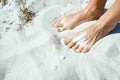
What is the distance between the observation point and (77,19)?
3.06 metres

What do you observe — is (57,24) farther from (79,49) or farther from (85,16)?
(79,49)

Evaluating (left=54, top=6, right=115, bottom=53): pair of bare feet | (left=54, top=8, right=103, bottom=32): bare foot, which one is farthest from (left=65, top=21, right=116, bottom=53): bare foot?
(left=54, top=8, right=103, bottom=32): bare foot

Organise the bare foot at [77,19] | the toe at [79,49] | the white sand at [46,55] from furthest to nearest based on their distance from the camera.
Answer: the bare foot at [77,19] → the toe at [79,49] → the white sand at [46,55]

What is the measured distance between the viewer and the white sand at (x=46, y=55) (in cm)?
247

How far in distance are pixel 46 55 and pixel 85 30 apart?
501 millimetres

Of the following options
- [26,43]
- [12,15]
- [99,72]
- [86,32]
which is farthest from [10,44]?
[99,72]

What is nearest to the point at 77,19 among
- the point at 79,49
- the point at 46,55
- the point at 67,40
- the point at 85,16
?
the point at 85,16

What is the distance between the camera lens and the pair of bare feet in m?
2.79

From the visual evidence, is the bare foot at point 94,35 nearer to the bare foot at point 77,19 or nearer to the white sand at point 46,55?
the white sand at point 46,55

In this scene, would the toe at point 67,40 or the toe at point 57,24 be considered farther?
the toe at point 57,24

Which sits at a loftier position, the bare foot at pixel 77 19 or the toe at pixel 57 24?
the bare foot at pixel 77 19

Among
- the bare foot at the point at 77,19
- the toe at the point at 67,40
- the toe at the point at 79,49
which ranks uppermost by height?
the bare foot at the point at 77,19

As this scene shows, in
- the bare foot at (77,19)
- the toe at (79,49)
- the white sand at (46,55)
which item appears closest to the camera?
the white sand at (46,55)

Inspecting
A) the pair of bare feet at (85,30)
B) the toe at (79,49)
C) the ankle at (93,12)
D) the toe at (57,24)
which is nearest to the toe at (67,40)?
the pair of bare feet at (85,30)
